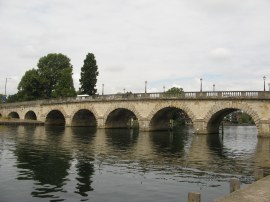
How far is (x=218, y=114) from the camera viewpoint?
49.5 meters

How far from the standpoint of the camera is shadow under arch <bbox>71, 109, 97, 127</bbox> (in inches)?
2783

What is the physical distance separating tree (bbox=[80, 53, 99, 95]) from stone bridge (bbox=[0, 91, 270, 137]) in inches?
316

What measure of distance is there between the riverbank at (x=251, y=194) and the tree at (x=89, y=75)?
68088 mm

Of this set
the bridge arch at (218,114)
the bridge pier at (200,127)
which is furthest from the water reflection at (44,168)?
the bridge pier at (200,127)

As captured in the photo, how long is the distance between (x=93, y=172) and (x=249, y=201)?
10411mm

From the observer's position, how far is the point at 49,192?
48.4 feet

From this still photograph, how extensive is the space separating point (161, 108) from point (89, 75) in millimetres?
31118

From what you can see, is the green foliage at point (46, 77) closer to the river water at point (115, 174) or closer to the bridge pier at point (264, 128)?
the bridge pier at point (264, 128)

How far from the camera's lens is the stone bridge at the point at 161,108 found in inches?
1734

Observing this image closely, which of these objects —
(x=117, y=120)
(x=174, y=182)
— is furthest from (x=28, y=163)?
(x=117, y=120)

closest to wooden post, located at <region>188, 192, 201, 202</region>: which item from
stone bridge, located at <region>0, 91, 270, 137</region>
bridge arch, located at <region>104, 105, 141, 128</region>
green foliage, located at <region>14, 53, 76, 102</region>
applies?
stone bridge, located at <region>0, 91, 270, 137</region>

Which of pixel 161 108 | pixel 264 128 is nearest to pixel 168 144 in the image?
pixel 264 128

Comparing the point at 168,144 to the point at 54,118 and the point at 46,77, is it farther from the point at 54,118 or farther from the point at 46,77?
the point at 46,77

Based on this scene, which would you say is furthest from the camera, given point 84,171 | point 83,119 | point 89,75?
point 89,75
